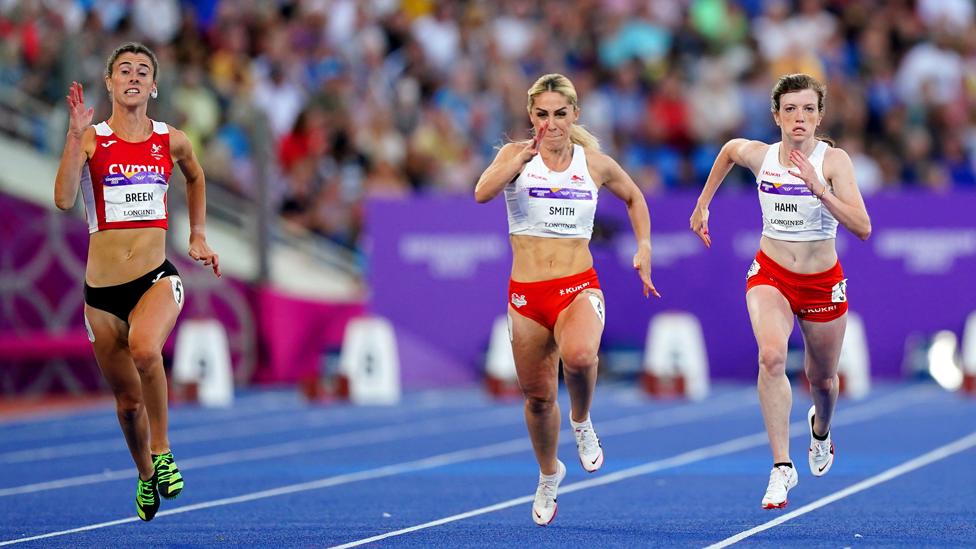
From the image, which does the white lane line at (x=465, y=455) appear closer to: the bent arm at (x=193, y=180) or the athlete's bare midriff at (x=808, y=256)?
the bent arm at (x=193, y=180)

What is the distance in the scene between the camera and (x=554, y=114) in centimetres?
766

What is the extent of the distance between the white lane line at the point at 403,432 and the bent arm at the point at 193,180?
104 inches

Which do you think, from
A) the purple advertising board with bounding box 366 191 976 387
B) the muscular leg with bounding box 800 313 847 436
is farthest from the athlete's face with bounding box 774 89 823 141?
the purple advertising board with bounding box 366 191 976 387

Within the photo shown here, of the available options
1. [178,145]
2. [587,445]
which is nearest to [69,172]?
[178,145]

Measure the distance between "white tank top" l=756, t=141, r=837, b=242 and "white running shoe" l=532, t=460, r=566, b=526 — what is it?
183 centimetres

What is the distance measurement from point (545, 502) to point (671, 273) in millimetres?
9634

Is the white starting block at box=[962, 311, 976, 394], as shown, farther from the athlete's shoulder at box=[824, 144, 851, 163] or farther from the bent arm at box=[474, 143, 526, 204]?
the bent arm at box=[474, 143, 526, 204]

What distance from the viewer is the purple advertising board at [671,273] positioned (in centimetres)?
1666

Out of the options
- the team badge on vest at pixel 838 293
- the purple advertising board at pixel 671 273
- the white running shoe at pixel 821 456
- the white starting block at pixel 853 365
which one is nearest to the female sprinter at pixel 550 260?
the team badge on vest at pixel 838 293

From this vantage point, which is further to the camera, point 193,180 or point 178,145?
point 193,180

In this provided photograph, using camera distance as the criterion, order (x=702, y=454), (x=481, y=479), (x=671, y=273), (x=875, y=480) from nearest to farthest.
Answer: (x=875, y=480) < (x=481, y=479) < (x=702, y=454) < (x=671, y=273)

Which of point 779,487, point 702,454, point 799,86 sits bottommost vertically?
point 779,487

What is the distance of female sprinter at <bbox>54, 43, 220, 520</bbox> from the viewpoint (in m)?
7.60

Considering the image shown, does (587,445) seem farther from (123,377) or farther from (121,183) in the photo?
(121,183)
